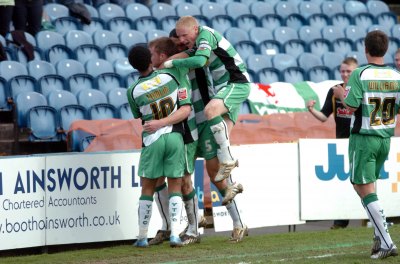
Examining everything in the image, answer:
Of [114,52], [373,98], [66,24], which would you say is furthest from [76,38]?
[373,98]

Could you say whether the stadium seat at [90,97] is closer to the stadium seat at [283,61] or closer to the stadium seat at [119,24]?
the stadium seat at [119,24]

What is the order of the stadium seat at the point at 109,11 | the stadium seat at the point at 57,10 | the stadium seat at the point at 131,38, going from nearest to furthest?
the stadium seat at the point at 131,38 < the stadium seat at the point at 57,10 < the stadium seat at the point at 109,11

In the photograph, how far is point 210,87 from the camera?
9477 millimetres

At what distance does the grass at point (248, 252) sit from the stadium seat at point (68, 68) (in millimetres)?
5303

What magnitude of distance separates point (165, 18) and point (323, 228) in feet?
22.7

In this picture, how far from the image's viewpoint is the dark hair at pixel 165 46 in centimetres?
924

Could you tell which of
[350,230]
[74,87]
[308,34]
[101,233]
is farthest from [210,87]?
[308,34]

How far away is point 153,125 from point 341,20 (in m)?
11.7

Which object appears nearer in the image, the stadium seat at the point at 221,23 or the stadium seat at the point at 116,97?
the stadium seat at the point at 116,97

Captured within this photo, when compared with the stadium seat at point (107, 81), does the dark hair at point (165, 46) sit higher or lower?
higher

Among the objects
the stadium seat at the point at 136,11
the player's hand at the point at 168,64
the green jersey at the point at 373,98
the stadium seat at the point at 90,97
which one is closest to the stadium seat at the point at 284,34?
the stadium seat at the point at 136,11

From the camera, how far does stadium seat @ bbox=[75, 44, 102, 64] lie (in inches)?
604

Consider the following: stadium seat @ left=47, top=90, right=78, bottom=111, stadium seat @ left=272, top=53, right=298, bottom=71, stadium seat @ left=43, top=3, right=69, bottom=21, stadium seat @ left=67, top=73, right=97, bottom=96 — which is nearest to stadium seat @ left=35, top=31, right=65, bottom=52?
stadium seat @ left=67, top=73, right=97, bottom=96

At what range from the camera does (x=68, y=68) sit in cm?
1464
